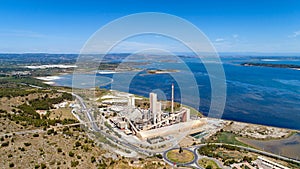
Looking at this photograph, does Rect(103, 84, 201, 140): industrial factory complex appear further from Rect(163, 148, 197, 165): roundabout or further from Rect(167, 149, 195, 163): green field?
Rect(167, 149, 195, 163): green field

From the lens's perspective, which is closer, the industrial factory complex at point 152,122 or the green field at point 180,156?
the green field at point 180,156

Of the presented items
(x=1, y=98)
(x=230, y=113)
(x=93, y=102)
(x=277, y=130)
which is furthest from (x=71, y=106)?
(x=277, y=130)

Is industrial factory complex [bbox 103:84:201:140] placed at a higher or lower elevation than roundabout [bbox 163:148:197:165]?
higher

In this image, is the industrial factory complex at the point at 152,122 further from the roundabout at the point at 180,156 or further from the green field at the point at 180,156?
the green field at the point at 180,156

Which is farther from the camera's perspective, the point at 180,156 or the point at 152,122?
the point at 152,122

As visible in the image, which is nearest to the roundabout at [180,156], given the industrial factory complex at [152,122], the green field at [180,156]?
the green field at [180,156]

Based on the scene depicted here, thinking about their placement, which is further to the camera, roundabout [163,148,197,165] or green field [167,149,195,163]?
green field [167,149,195,163]

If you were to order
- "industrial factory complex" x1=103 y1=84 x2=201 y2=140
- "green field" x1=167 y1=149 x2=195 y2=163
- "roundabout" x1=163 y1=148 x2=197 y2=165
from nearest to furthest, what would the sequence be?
"roundabout" x1=163 y1=148 x2=197 y2=165 → "green field" x1=167 y1=149 x2=195 y2=163 → "industrial factory complex" x1=103 y1=84 x2=201 y2=140

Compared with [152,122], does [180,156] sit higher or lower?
lower

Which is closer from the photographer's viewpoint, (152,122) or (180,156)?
(180,156)

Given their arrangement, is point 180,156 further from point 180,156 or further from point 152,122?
point 152,122

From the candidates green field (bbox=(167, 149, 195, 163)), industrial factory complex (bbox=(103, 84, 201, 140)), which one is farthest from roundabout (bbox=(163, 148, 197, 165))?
industrial factory complex (bbox=(103, 84, 201, 140))

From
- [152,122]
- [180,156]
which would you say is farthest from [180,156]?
[152,122]

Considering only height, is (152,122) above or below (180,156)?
above
